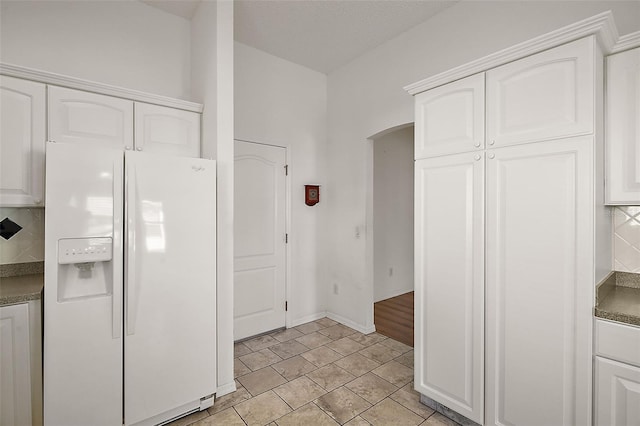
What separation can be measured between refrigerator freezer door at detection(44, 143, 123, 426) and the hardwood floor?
104 inches

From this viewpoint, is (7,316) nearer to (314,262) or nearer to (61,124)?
(61,124)

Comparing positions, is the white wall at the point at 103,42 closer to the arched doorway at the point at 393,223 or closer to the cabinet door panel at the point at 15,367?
the cabinet door panel at the point at 15,367

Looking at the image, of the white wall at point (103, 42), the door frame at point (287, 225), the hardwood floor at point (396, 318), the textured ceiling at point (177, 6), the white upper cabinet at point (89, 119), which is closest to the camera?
the white upper cabinet at point (89, 119)

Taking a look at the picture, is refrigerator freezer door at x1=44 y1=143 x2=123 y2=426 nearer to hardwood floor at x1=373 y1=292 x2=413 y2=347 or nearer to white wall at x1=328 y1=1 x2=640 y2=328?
white wall at x1=328 y1=1 x2=640 y2=328

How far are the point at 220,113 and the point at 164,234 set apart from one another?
3.31 feet

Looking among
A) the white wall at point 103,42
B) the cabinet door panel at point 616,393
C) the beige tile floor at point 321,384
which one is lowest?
the beige tile floor at point 321,384

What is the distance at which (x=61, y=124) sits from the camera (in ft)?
6.74

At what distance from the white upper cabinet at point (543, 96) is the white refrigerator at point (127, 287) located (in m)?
1.89

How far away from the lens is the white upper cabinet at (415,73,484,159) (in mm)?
1881

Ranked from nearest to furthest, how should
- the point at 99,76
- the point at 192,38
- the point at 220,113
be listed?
the point at 220,113
the point at 99,76
the point at 192,38

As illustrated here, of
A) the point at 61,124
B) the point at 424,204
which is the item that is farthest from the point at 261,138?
the point at 424,204

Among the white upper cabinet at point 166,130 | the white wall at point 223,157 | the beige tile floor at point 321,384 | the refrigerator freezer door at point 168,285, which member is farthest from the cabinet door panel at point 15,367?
the white upper cabinet at point 166,130

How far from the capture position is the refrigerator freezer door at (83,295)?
1679mm

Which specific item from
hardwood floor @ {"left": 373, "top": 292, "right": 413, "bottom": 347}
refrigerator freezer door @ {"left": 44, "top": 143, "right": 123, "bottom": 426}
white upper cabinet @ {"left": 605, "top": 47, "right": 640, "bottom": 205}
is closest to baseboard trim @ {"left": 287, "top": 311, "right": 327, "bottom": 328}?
hardwood floor @ {"left": 373, "top": 292, "right": 413, "bottom": 347}
